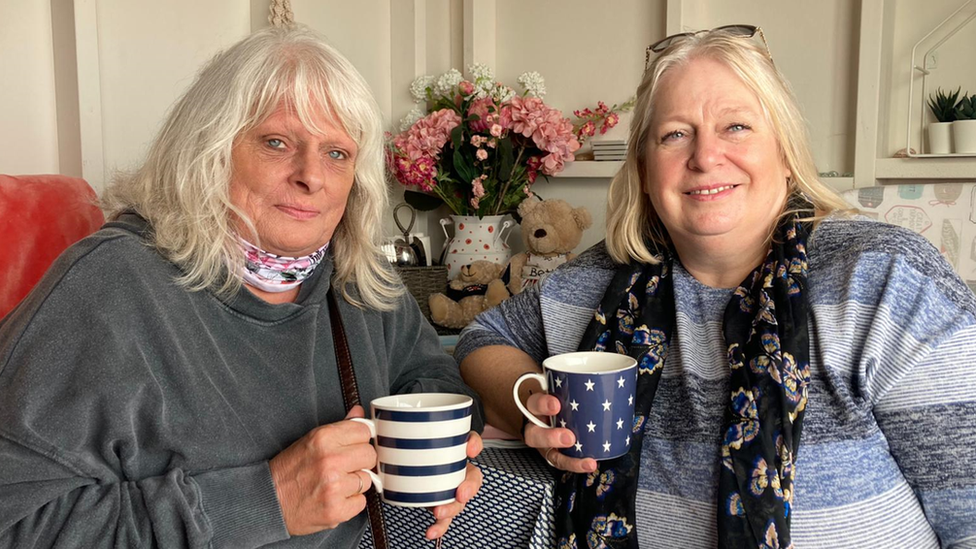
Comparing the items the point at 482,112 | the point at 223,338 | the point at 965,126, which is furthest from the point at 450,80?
the point at 223,338

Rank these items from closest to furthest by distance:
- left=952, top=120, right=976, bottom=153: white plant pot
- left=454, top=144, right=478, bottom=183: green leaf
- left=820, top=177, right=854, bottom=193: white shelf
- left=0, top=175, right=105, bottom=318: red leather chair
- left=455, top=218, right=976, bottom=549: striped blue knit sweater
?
left=455, top=218, right=976, bottom=549: striped blue knit sweater → left=0, top=175, right=105, bottom=318: red leather chair → left=952, top=120, right=976, bottom=153: white plant pot → left=820, top=177, right=854, bottom=193: white shelf → left=454, top=144, right=478, bottom=183: green leaf

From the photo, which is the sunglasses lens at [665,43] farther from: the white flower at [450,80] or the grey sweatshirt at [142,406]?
the white flower at [450,80]

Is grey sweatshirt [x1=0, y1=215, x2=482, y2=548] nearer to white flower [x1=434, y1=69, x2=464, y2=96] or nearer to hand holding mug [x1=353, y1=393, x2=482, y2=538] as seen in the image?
hand holding mug [x1=353, y1=393, x2=482, y2=538]

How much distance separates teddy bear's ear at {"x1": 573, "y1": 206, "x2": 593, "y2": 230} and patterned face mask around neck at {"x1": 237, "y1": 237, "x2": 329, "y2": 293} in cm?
154

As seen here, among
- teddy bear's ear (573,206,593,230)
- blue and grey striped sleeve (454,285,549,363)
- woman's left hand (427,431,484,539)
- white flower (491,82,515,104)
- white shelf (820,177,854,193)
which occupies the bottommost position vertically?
woman's left hand (427,431,484,539)

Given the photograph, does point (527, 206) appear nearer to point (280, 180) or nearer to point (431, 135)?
point (431, 135)

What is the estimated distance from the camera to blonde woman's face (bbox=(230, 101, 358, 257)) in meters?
1.08

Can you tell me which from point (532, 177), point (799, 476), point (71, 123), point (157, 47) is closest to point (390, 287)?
point (799, 476)

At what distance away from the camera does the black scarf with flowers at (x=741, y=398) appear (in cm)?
99

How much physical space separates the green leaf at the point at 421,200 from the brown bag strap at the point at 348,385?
1.64 metres

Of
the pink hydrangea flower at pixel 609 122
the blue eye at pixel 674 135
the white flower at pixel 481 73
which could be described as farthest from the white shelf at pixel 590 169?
the blue eye at pixel 674 135

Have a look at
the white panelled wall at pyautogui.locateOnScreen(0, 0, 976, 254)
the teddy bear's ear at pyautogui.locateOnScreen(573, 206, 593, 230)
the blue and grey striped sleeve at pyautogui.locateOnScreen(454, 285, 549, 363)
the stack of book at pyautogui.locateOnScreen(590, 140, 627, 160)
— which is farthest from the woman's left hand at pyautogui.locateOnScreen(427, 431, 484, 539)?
the stack of book at pyautogui.locateOnScreen(590, 140, 627, 160)

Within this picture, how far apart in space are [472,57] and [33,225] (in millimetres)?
1922

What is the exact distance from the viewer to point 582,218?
104 inches
